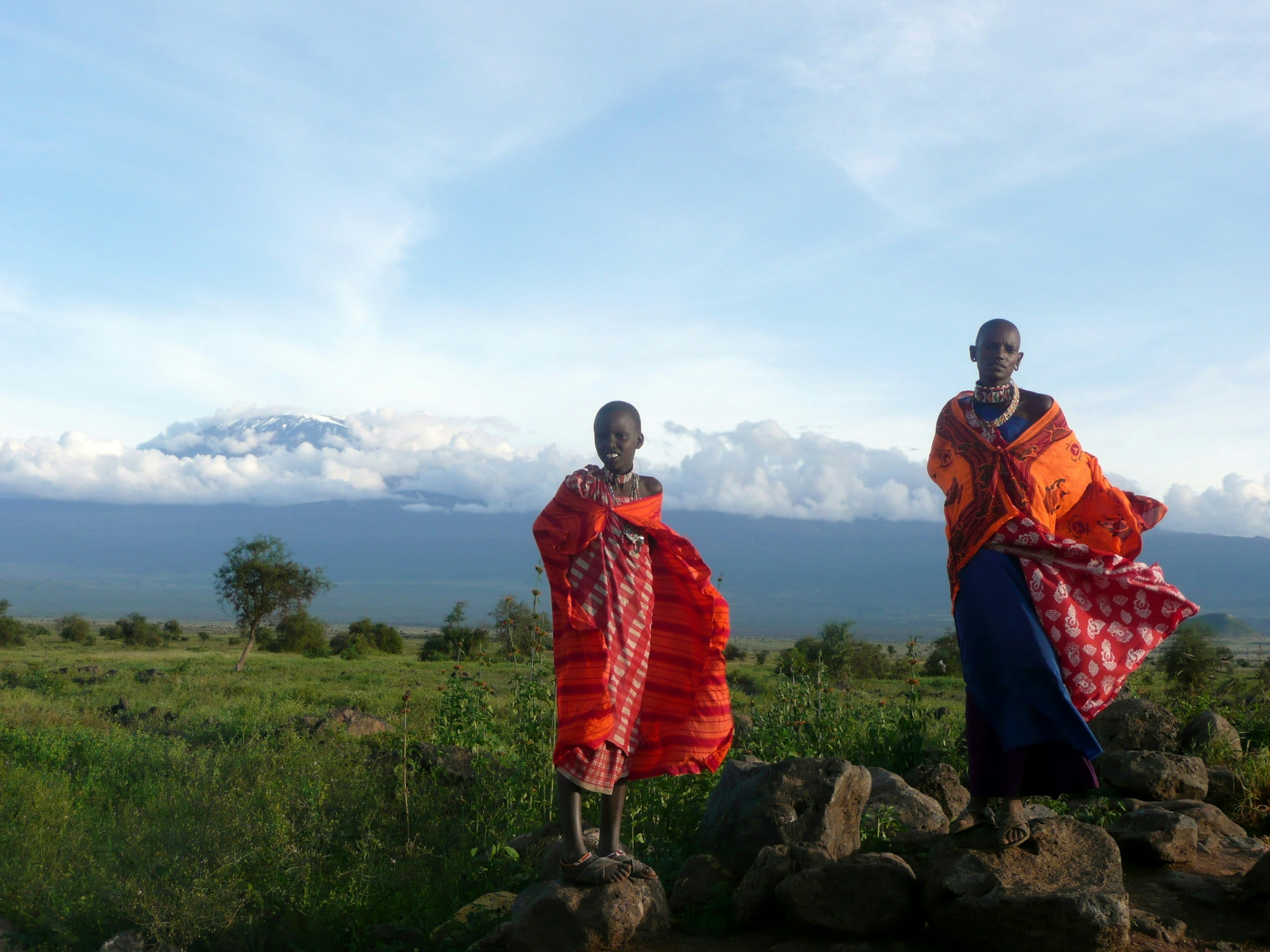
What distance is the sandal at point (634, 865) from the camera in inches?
181

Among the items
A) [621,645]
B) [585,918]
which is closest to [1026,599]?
[621,645]

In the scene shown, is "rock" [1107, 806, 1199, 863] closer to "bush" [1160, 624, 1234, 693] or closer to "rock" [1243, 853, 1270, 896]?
"rock" [1243, 853, 1270, 896]

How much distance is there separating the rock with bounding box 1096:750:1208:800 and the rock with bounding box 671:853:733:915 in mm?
3020

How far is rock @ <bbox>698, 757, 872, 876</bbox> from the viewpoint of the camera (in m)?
5.17

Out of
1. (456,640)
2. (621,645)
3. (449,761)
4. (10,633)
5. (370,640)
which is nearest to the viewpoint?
(621,645)

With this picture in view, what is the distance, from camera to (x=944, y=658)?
13.0 metres

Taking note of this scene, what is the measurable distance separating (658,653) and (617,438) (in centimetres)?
116

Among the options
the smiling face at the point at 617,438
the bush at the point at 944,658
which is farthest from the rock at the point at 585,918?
the bush at the point at 944,658

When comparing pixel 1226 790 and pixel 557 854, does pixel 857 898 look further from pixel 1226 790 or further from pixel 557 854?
pixel 1226 790

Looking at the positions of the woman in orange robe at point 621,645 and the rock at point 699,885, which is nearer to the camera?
the woman in orange robe at point 621,645

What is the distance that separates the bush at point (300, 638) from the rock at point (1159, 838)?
3728cm

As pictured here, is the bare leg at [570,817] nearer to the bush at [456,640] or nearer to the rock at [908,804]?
the rock at [908,804]

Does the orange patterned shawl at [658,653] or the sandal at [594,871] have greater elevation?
the orange patterned shawl at [658,653]

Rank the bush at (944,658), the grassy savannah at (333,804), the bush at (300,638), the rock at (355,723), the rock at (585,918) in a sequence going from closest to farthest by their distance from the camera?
the rock at (585,918)
the grassy savannah at (333,804)
the rock at (355,723)
the bush at (944,658)
the bush at (300,638)
